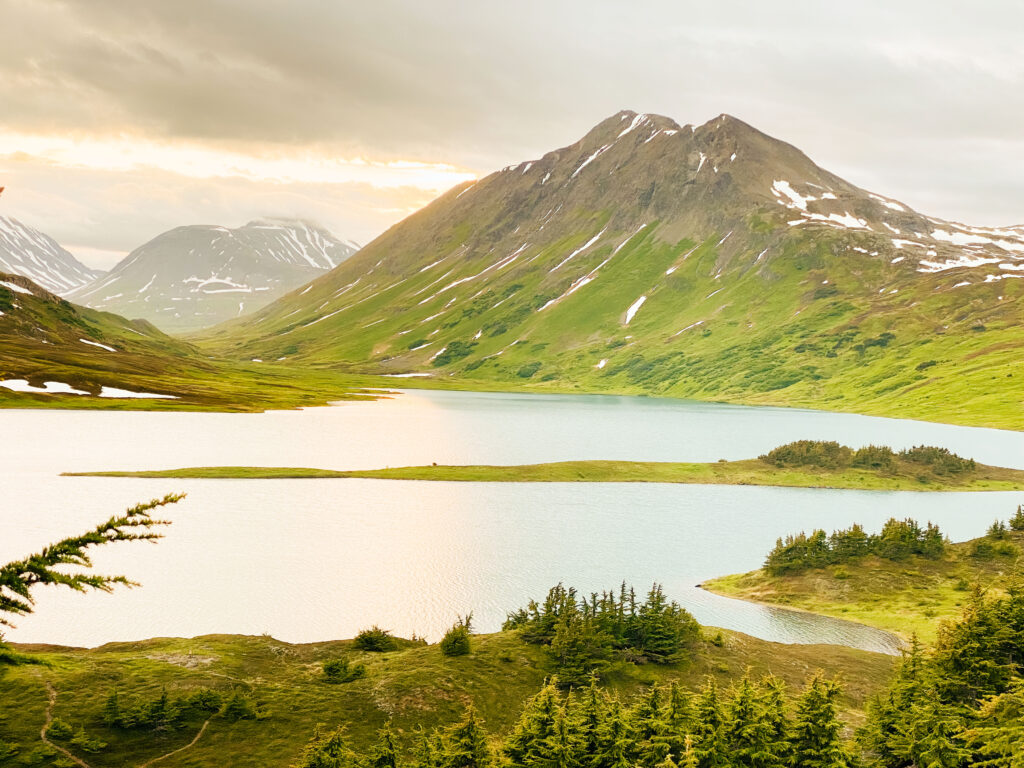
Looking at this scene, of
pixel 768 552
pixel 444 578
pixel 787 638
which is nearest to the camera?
pixel 787 638

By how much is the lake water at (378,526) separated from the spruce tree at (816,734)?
26.6 m

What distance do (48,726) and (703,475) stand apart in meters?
93.7

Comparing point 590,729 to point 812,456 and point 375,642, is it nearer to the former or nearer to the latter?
point 375,642

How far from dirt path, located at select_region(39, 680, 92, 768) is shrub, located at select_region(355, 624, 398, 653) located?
15.3 metres

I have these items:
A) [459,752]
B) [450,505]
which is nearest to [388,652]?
[459,752]

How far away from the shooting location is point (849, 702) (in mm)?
36875

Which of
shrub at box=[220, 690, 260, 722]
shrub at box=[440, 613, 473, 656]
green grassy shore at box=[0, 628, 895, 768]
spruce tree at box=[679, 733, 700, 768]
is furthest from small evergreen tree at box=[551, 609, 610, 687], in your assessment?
shrub at box=[220, 690, 260, 722]

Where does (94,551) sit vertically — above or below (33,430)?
below

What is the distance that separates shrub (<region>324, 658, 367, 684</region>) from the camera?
1275 inches

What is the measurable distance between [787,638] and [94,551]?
58.7 m

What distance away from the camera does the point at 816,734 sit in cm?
2486

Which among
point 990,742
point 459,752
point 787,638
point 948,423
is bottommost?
point 787,638

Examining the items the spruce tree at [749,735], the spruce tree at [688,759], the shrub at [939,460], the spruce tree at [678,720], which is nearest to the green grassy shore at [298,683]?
the spruce tree at [749,735]

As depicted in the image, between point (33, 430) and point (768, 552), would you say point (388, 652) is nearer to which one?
point (768, 552)
